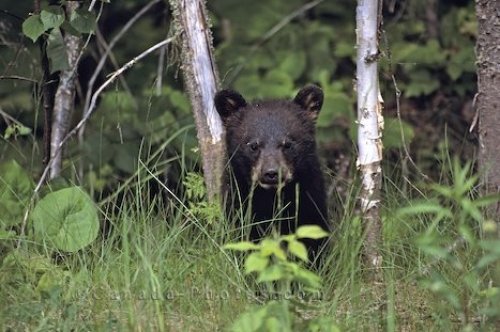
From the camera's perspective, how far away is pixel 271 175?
18.6 ft

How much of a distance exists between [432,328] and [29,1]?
5.20 meters

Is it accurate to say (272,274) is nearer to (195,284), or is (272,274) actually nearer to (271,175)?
(195,284)

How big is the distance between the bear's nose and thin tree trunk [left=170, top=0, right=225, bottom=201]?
0.39 m

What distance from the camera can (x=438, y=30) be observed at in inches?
369

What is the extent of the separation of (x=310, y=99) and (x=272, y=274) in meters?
2.46

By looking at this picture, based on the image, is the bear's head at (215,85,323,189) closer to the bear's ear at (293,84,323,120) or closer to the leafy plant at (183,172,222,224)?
the bear's ear at (293,84,323,120)

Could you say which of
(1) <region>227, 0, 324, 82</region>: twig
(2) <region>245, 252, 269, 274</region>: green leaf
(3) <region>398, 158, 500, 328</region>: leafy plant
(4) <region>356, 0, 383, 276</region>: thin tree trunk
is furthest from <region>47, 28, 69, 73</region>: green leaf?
(1) <region>227, 0, 324, 82</region>: twig

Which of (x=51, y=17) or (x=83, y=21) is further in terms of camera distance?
(x=83, y=21)

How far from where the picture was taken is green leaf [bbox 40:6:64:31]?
18.3ft

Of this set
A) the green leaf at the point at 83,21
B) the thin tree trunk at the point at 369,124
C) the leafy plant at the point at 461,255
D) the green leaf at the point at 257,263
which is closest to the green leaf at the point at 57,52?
the green leaf at the point at 83,21

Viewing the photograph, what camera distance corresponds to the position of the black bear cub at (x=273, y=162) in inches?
229

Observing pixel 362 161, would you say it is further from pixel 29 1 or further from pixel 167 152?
pixel 29 1

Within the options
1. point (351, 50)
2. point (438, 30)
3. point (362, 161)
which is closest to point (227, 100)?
point (362, 161)

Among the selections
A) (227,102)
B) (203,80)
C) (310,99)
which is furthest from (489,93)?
(203,80)
